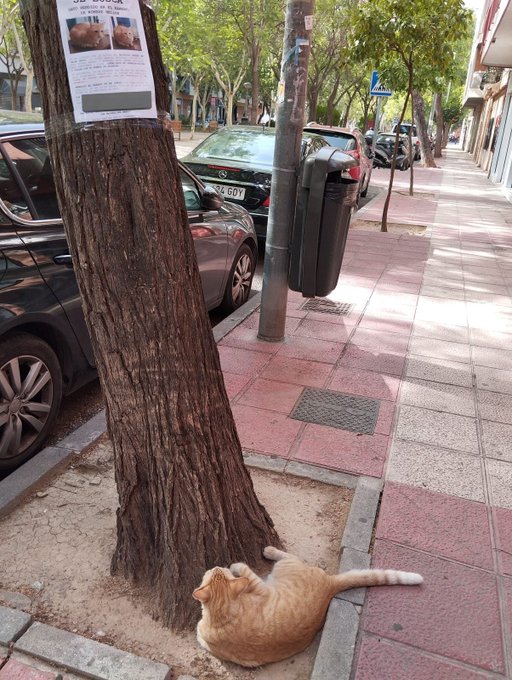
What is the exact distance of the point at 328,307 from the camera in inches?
251

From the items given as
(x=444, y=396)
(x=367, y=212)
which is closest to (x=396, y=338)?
(x=444, y=396)

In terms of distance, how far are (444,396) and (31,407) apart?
2865mm

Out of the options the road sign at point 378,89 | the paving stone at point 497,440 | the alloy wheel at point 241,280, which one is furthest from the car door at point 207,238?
the road sign at point 378,89

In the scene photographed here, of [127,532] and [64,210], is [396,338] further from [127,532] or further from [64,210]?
[64,210]

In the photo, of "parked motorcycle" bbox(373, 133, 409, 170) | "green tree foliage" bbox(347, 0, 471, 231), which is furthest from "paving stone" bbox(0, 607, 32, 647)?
"parked motorcycle" bbox(373, 133, 409, 170)

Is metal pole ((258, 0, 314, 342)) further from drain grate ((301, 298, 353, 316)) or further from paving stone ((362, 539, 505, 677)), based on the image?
paving stone ((362, 539, 505, 677))

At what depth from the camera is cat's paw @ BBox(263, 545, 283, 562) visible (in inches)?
99.6

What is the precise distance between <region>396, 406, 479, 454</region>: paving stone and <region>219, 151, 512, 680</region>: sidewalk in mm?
13

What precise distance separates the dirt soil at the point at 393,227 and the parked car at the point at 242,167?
3.37 meters

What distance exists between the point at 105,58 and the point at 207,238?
345 cm

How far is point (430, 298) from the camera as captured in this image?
6.95 m

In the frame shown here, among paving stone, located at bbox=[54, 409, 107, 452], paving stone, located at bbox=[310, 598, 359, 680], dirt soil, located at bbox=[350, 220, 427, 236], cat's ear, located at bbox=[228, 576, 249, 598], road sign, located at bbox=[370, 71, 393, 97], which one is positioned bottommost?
dirt soil, located at bbox=[350, 220, 427, 236]

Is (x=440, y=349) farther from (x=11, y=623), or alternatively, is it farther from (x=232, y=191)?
(x=11, y=623)

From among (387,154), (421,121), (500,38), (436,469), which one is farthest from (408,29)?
(387,154)
